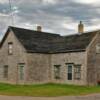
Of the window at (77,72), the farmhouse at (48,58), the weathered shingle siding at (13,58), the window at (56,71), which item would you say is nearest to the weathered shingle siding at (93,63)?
the farmhouse at (48,58)

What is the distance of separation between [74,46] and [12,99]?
1964cm

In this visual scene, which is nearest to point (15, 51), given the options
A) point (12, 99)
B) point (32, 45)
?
point (32, 45)

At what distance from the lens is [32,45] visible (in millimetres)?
44312

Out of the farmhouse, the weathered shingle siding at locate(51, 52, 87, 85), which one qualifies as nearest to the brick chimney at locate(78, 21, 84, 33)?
the farmhouse

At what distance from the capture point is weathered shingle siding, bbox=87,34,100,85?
39987mm

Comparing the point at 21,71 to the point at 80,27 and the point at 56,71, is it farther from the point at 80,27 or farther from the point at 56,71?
the point at 80,27

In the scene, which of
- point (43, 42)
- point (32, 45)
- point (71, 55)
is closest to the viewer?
point (71, 55)

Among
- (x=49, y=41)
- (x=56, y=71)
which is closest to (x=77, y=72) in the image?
(x=56, y=71)

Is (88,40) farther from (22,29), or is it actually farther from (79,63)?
(22,29)

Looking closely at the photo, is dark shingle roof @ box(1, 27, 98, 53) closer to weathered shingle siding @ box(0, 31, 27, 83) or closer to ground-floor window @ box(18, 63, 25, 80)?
weathered shingle siding @ box(0, 31, 27, 83)

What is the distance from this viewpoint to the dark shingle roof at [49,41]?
41875 millimetres

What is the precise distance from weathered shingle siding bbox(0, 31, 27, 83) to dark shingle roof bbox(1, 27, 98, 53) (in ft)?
3.34

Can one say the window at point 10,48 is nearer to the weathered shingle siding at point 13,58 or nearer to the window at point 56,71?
the weathered shingle siding at point 13,58

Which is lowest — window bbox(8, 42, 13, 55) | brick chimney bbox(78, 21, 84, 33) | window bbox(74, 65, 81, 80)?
window bbox(74, 65, 81, 80)
